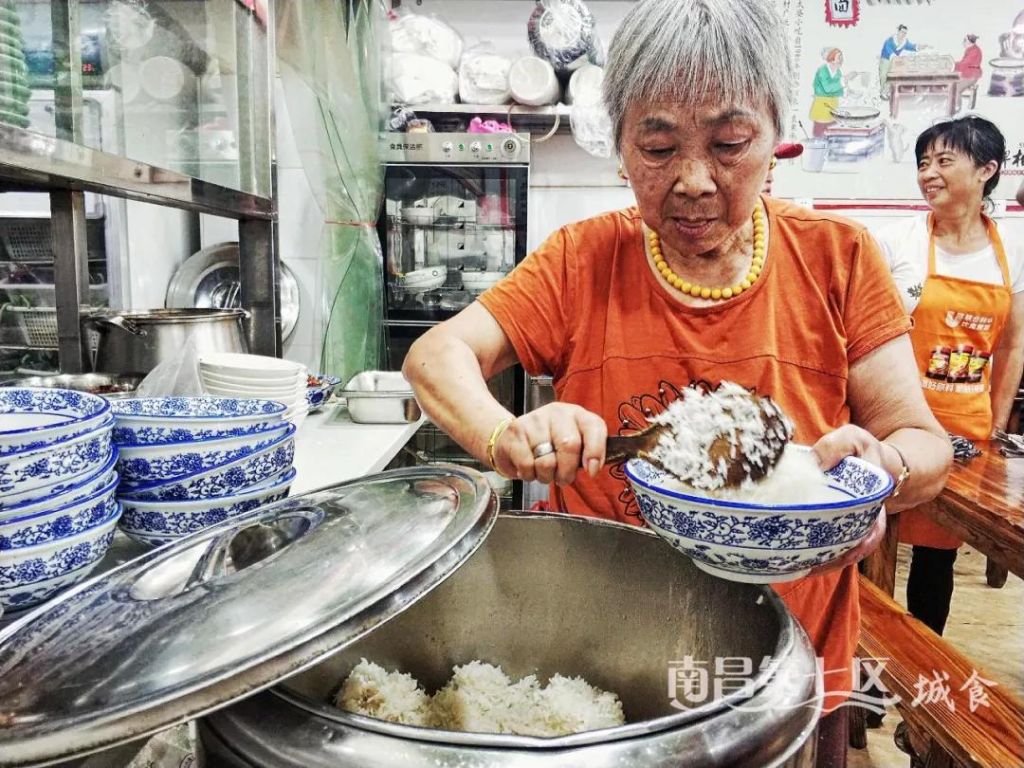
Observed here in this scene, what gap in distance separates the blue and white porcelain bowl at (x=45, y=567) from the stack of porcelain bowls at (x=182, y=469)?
114 mm

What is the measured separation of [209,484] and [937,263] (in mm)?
3296

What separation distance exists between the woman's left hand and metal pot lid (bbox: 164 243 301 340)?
3327 millimetres

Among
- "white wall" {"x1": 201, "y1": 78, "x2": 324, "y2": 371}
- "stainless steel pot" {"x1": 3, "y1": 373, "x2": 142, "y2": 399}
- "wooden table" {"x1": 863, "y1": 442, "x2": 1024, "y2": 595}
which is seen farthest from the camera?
"white wall" {"x1": 201, "y1": 78, "x2": 324, "y2": 371}

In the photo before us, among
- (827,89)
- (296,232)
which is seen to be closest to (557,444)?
(296,232)

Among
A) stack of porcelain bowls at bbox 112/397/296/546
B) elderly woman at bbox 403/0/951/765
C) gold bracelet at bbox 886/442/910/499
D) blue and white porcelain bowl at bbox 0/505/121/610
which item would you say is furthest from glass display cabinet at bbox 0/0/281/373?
gold bracelet at bbox 886/442/910/499

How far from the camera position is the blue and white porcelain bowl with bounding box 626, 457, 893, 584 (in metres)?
0.75

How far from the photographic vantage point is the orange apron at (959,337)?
3.12 meters

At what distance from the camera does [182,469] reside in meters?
1.03

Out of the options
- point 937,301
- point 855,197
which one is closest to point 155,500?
point 937,301

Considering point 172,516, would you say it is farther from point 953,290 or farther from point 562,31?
point 562,31

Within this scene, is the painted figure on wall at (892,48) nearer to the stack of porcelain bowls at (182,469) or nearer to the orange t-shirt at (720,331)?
the orange t-shirt at (720,331)

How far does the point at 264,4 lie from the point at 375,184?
1403mm

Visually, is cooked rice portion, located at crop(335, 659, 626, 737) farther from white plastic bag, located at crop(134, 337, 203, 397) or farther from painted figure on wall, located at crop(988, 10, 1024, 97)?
painted figure on wall, located at crop(988, 10, 1024, 97)

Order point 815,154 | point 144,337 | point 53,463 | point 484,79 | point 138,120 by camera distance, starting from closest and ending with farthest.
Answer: point 53,463 < point 144,337 < point 138,120 < point 484,79 < point 815,154
